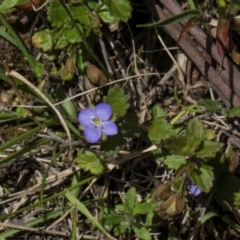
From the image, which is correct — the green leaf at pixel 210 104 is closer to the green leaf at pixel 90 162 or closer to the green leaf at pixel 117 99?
the green leaf at pixel 117 99

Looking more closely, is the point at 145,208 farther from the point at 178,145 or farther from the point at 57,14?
the point at 57,14

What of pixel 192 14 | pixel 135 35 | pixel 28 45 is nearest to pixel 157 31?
pixel 135 35

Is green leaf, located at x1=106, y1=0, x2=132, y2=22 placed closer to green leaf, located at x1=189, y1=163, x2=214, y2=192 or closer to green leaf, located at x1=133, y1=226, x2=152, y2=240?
green leaf, located at x1=189, y1=163, x2=214, y2=192

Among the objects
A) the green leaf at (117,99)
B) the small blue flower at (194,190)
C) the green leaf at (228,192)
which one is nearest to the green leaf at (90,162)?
the green leaf at (117,99)

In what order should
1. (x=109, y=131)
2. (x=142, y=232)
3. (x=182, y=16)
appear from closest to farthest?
(x=182, y=16)
(x=109, y=131)
(x=142, y=232)

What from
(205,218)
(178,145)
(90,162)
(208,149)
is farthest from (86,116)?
(205,218)

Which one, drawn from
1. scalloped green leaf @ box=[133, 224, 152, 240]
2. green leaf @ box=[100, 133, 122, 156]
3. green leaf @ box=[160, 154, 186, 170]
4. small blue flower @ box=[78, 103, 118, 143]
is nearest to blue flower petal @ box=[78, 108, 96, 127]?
small blue flower @ box=[78, 103, 118, 143]
